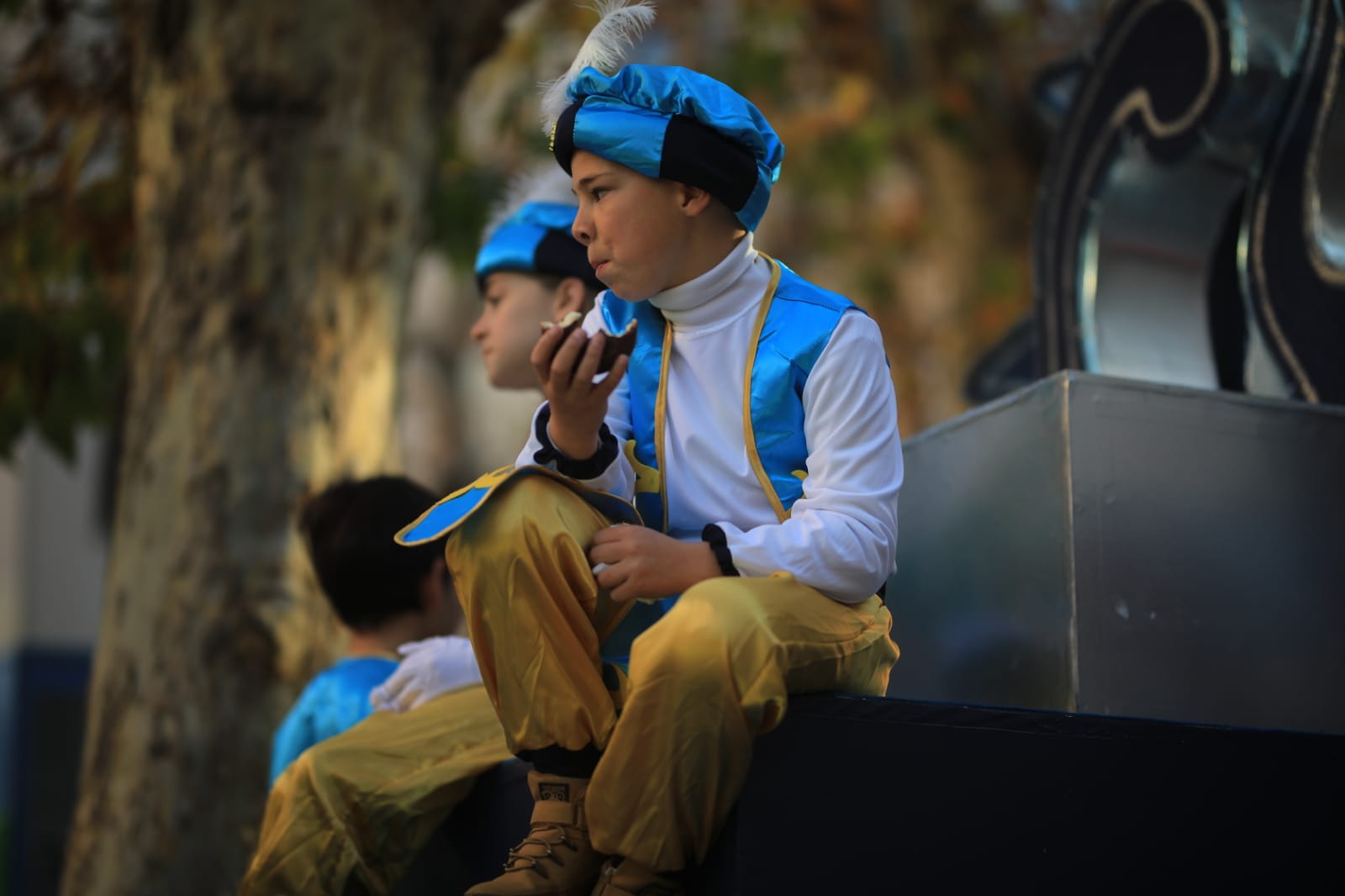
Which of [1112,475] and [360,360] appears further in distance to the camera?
[360,360]

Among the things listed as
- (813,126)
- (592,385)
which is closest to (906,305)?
(813,126)

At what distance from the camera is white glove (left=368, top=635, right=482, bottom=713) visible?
9.65 ft

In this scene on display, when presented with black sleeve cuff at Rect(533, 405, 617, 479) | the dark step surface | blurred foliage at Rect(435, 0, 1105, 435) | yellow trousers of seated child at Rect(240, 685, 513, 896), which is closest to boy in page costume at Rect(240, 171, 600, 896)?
yellow trousers of seated child at Rect(240, 685, 513, 896)

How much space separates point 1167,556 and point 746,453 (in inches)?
35.6

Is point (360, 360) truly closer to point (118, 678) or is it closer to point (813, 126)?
point (118, 678)

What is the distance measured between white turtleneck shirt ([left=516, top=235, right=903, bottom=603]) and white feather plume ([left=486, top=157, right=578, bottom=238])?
41.4 inches

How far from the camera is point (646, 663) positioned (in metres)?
1.95

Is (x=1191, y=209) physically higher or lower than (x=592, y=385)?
higher

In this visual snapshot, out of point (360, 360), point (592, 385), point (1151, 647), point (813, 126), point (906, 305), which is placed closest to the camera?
point (592, 385)

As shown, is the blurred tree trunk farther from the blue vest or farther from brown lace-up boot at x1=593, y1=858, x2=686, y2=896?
brown lace-up boot at x1=593, y1=858, x2=686, y2=896

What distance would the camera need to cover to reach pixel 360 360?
466 cm

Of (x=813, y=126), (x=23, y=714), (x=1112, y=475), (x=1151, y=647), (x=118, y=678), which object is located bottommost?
(x=23, y=714)

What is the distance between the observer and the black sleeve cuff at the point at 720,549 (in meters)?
2.10

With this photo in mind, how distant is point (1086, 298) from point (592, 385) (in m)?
2.43
